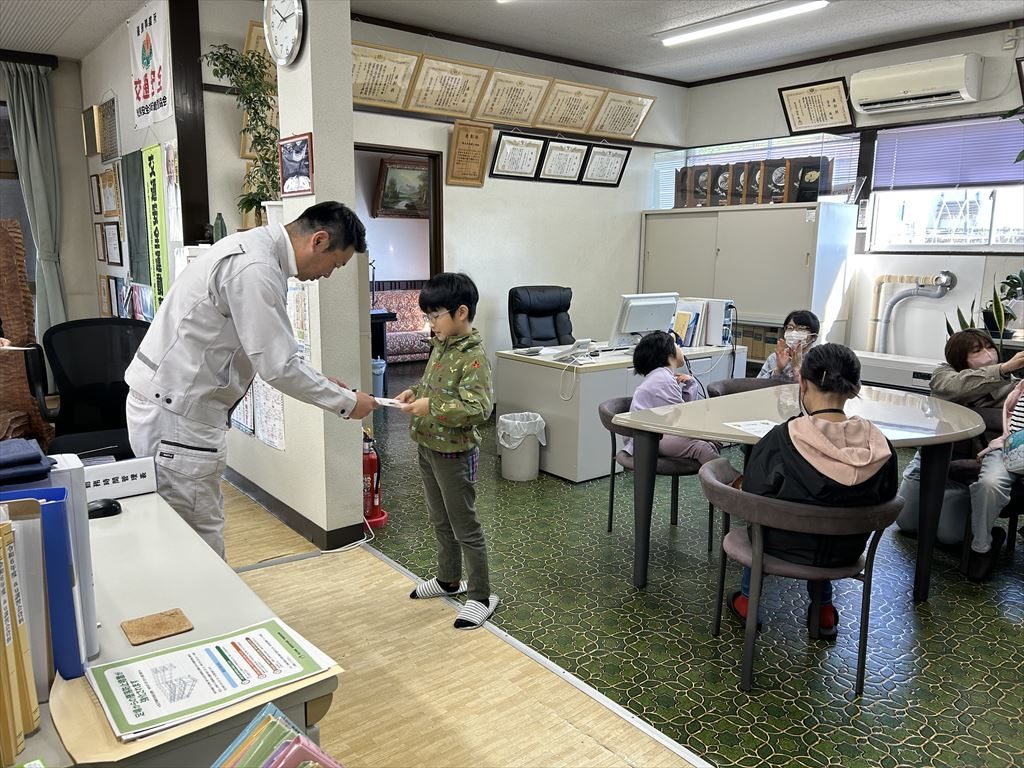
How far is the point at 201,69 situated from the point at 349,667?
12.3ft

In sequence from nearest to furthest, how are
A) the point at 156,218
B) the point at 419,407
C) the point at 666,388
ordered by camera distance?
Answer: the point at 419,407 → the point at 666,388 → the point at 156,218

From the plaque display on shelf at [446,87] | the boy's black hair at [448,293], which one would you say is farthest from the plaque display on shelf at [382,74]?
the boy's black hair at [448,293]

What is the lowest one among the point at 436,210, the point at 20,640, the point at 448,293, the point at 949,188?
the point at 20,640

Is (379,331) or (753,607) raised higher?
(379,331)

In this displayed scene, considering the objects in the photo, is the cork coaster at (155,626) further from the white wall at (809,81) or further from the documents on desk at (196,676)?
the white wall at (809,81)

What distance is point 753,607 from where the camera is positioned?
7.95 ft

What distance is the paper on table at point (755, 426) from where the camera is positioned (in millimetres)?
2833

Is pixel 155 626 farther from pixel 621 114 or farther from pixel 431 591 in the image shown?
pixel 621 114

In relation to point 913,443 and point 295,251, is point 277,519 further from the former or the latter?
point 913,443

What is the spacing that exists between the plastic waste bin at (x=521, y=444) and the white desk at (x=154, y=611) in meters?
2.81

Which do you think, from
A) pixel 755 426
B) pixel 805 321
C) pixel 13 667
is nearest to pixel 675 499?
pixel 755 426

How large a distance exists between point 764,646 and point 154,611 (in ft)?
7.29

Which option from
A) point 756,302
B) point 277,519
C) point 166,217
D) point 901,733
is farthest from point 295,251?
point 756,302

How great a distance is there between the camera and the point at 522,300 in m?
5.81
